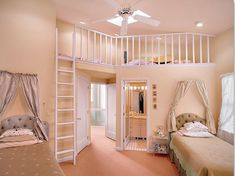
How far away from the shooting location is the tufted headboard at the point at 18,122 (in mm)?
3139

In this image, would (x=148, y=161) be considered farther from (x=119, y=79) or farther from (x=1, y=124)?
(x=1, y=124)

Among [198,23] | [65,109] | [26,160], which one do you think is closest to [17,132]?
[26,160]

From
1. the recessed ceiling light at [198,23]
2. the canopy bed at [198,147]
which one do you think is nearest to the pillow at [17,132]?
the canopy bed at [198,147]

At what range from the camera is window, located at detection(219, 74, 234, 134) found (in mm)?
3756

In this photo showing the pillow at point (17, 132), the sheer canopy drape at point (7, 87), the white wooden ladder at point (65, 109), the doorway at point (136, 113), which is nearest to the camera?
the pillow at point (17, 132)

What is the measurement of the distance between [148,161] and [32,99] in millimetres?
3009

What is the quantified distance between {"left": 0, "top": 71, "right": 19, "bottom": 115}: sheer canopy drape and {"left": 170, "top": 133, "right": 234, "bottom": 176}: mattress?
131 inches

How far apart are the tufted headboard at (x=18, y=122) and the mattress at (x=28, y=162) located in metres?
0.56

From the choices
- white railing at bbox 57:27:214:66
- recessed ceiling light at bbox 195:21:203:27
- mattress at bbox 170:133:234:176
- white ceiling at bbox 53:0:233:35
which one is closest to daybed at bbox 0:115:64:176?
mattress at bbox 170:133:234:176

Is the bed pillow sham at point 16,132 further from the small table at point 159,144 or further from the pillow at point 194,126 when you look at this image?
the pillow at point 194,126

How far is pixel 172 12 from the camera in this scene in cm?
395

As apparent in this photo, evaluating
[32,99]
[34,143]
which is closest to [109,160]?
[34,143]

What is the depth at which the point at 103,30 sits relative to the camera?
565 cm

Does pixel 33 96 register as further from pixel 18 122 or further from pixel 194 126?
pixel 194 126
